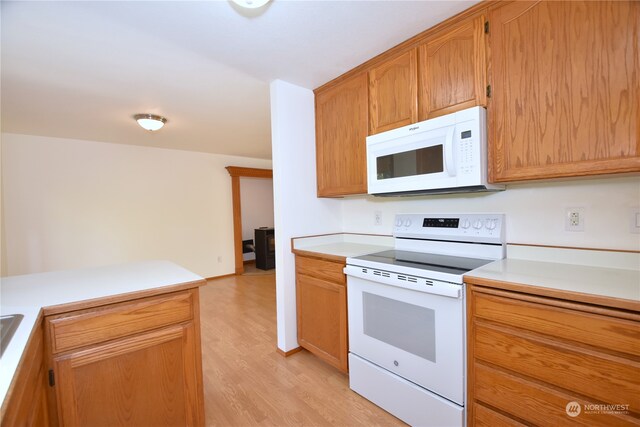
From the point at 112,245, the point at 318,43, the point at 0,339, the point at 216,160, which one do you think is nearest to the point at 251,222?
the point at 216,160

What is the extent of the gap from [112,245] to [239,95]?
10.3 feet

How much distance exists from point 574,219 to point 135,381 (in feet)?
7.65

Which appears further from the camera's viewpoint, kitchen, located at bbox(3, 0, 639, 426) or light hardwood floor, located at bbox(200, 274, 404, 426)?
light hardwood floor, located at bbox(200, 274, 404, 426)

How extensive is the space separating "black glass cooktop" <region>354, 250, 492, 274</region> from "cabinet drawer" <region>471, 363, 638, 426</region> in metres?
0.46

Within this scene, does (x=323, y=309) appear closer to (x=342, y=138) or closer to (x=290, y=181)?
(x=290, y=181)

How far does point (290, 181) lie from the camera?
233 centimetres

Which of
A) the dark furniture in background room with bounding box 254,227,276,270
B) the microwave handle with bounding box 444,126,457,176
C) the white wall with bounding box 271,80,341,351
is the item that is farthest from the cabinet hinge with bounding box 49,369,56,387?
the dark furniture in background room with bounding box 254,227,276,270

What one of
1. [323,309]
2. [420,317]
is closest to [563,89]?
[420,317]

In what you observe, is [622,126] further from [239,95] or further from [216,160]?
[216,160]

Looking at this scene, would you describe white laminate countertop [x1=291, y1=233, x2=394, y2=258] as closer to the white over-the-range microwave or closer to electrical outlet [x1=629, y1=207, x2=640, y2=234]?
the white over-the-range microwave

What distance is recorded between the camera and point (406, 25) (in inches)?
63.9

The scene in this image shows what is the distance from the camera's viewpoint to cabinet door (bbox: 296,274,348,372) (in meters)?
1.93

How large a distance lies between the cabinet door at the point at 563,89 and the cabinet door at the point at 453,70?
71 millimetres

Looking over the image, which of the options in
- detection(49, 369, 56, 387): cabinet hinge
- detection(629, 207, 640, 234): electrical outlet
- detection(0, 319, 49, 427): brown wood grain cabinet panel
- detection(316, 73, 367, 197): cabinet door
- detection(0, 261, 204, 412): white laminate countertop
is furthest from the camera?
detection(316, 73, 367, 197): cabinet door
